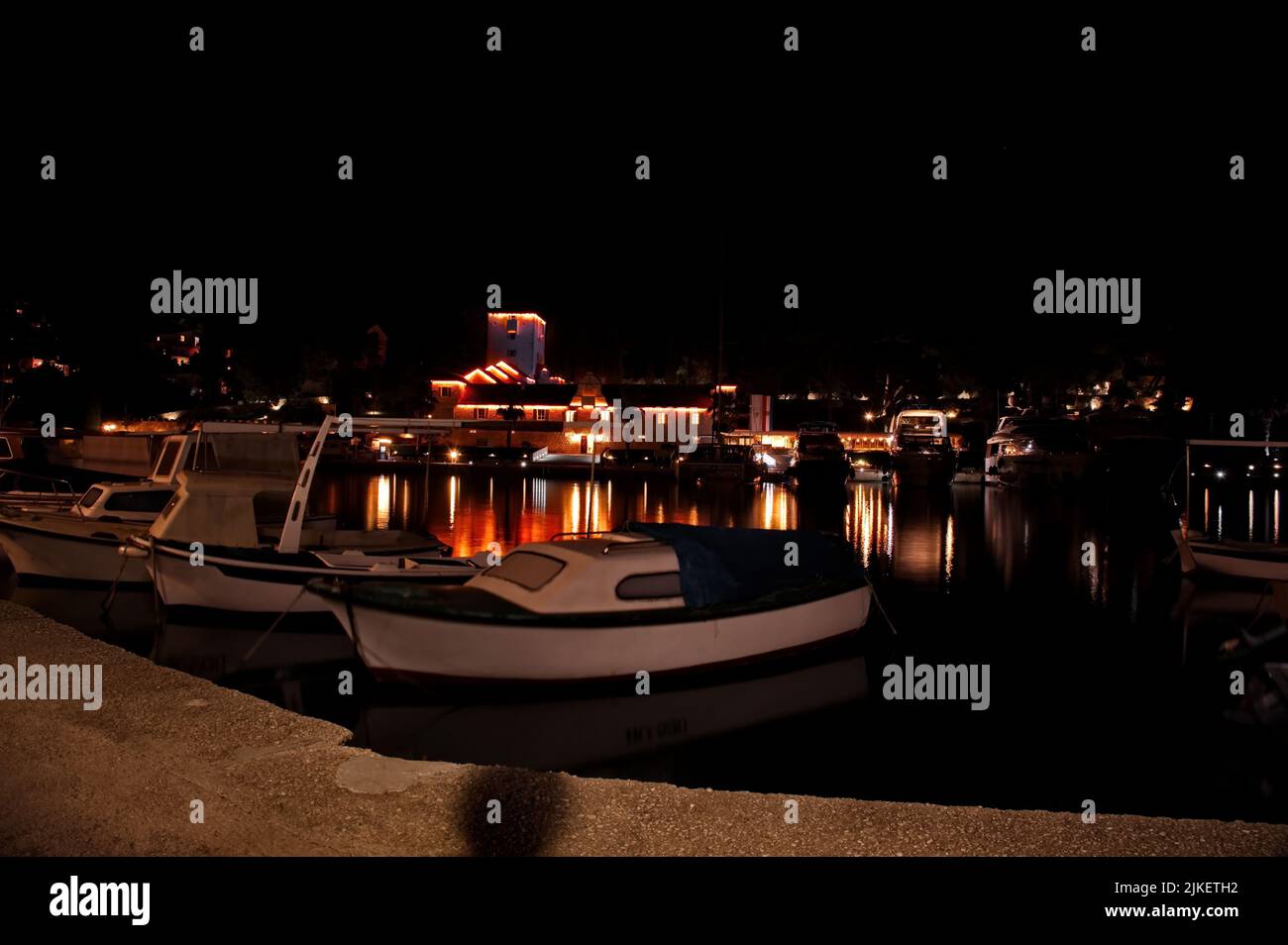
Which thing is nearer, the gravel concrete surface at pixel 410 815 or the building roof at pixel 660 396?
the gravel concrete surface at pixel 410 815

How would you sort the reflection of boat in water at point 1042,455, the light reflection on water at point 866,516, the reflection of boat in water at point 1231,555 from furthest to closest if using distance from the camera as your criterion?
the reflection of boat in water at point 1042,455, the light reflection on water at point 866,516, the reflection of boat in water at point 1231,555

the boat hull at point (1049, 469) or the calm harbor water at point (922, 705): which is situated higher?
the boat hull at point (1049, 469)

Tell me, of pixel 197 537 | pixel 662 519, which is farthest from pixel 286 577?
pixel 662 519

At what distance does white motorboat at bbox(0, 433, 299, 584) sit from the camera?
20125mm

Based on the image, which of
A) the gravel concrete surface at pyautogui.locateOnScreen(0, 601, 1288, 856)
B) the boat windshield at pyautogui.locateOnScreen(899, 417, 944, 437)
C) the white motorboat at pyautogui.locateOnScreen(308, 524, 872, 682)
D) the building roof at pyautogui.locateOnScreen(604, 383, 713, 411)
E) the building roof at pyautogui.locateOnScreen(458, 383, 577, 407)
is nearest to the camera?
the gravel concrete surface at pyautogui.locateOnScreen(0, 601, 1288, 856)

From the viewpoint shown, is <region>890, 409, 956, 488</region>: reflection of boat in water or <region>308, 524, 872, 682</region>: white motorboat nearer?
<region>308, 524, 872, 682</region>: white motorboat

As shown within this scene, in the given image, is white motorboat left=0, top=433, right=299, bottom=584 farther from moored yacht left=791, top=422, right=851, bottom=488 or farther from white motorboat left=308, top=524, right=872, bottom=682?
moored yacht left=791, top=422, right=851, bottom=488

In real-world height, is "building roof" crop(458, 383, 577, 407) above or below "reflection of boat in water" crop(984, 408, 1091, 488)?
above

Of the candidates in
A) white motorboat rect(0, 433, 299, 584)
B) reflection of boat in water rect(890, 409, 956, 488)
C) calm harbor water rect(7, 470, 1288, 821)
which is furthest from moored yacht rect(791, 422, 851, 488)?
white motorboat rect(0, 433, 299, 584)

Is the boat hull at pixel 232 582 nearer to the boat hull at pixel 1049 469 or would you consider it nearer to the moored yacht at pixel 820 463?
the moored yacht at pixel 820 463

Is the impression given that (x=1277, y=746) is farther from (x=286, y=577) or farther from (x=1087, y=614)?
(x=286, y=577)

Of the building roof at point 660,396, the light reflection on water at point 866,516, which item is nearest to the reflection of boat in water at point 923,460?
the light reflection on water at point 866,516

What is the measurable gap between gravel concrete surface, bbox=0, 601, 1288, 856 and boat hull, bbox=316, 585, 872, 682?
454cm

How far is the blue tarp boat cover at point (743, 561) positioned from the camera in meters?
13.6
